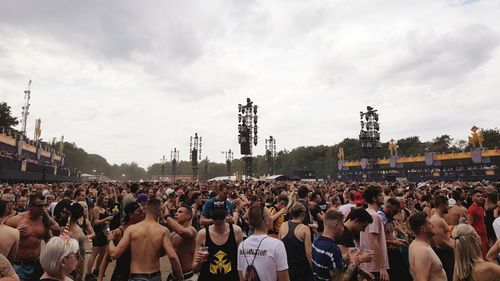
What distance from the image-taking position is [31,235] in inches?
198

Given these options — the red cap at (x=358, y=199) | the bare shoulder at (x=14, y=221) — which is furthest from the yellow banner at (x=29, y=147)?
the red cap at (x=358, y=199)

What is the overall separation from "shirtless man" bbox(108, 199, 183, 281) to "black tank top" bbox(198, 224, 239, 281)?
36cm

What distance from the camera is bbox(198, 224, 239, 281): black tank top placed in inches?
159

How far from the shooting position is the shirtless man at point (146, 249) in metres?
4.04

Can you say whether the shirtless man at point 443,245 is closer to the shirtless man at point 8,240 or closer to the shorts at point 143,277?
the shorts at point 143,277

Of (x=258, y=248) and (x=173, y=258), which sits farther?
(x=173, y=258)

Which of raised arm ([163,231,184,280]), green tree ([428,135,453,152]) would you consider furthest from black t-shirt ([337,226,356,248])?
green tree ([428,135,453,152])

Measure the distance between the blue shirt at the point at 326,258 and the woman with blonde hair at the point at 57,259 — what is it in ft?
7.62

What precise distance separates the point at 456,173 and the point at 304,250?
57516 mm

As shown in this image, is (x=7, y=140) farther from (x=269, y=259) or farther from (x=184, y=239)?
(x=269, y=259)

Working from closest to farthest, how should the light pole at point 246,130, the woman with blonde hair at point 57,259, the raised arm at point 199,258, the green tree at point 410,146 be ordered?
1. the woman with blonde hair at point 57,259
2. the raised arm at point 199,258
3. the light pole at point 246,130
4. the green tree at point 410,146

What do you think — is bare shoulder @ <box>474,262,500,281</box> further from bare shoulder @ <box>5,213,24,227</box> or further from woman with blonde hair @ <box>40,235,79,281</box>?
bare shoulder @ <box>5,213,24,227</box>

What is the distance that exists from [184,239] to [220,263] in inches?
42.8

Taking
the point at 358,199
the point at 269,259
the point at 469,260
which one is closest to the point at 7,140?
the point at 358,199
